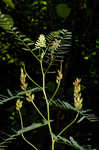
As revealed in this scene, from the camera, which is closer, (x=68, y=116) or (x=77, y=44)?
(x=68, y=116)

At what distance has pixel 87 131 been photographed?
1.50 m

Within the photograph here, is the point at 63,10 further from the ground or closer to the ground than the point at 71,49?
further from the ground

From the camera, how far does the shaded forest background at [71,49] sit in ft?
4.89

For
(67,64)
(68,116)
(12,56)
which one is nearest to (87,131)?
(68,116)

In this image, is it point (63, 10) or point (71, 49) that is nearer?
point (63, 10)

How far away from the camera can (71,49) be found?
5.47 ft

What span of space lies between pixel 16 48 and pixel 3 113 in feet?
1.51

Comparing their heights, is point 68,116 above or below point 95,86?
below

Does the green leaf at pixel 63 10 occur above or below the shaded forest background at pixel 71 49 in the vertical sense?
above

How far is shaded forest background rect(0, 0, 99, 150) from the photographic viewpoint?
149cm

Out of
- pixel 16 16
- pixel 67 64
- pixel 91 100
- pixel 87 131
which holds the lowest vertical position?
pixel 87 131

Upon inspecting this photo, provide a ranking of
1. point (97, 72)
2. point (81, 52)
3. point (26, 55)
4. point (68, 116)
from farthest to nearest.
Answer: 1. point (26, 55)
2. point (81, 52)
3. point (68, 116)
4. point (97, 72)

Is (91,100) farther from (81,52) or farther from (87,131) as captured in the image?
(81,52)

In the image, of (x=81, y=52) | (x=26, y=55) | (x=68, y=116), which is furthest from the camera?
(x=26, y=55)
